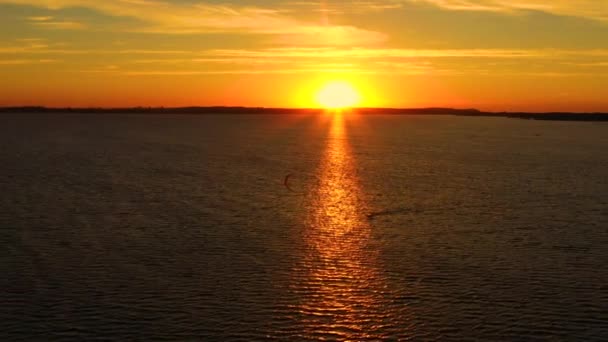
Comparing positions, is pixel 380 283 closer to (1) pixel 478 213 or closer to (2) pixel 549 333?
(2) pixel 549 333

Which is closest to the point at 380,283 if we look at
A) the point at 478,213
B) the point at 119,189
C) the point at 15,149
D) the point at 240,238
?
the point at 240,238

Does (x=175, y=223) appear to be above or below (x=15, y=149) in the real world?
below

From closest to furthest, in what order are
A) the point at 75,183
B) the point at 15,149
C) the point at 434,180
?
the point at 75,183, the point at 434,180, the point at 15,149

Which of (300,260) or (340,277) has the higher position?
(300,260)

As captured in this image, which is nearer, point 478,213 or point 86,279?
point 86,279
